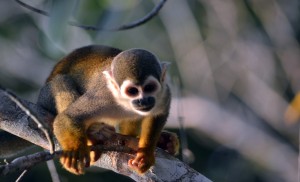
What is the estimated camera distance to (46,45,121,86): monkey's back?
4.01m

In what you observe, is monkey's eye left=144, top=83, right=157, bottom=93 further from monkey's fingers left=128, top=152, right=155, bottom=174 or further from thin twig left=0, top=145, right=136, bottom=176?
thin twig left=0, top=145, right=136, bottom=176

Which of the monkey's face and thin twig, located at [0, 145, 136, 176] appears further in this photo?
the monkey's face

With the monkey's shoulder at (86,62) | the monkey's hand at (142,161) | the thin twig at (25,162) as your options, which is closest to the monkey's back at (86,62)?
the monkey's shoulder at (86,62)

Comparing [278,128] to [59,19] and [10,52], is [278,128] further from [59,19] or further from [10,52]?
[59,19]

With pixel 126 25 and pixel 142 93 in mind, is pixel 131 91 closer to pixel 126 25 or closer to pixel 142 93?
pixel 142 93

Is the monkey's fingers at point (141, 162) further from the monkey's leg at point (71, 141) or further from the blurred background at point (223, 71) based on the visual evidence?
the blurred background at point (223, 71)

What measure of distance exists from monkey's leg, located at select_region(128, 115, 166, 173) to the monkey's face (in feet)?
0.29

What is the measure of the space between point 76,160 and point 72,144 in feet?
0.31

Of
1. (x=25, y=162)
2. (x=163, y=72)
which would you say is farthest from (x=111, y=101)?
(x=25, y=162)

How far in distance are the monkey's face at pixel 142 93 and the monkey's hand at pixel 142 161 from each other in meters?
0.22

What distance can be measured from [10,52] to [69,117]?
5.58m

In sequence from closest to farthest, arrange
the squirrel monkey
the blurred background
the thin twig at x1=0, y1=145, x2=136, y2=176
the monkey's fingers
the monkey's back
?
the thin twig at x1=0, y1=145, x2=136, y2=176 → the monkey's fingers → the squirrel monkey → the monkey's back → the blurred background

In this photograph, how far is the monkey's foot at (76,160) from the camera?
3385mm

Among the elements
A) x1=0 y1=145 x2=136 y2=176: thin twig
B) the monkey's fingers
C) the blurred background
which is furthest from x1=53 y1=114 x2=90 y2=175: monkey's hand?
the blurred background
